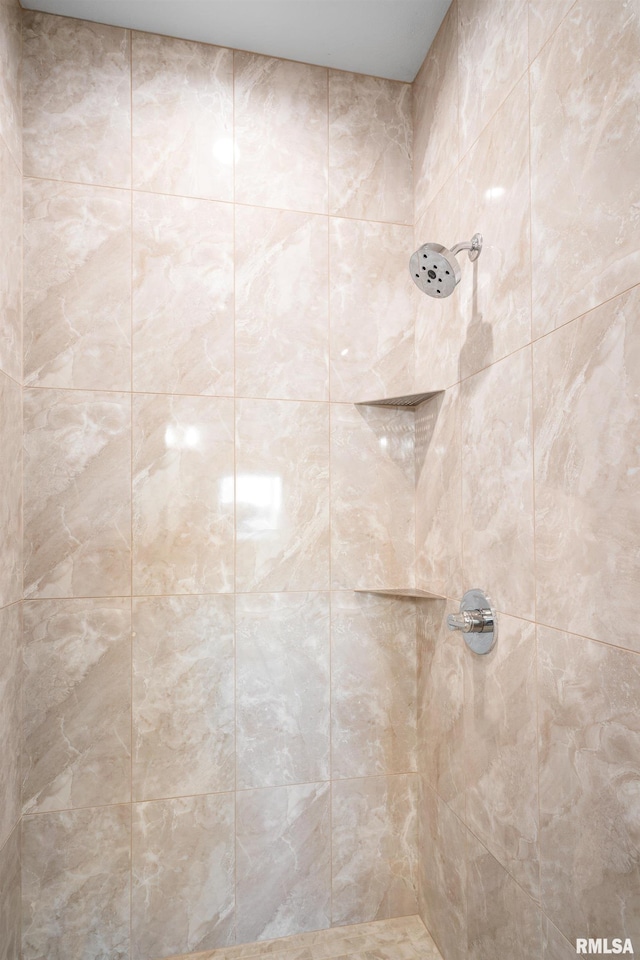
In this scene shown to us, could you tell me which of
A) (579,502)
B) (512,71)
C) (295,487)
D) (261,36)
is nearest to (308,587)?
(295,487)

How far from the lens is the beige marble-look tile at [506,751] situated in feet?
3.16

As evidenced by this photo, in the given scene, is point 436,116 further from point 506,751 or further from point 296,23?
point 506,751

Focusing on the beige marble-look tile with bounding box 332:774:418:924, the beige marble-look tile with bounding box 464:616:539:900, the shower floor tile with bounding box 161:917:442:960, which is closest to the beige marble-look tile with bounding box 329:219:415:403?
the beige marble-look tile with bounding box 464:616:539:900

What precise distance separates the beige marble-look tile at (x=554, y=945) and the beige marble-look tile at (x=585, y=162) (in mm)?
979

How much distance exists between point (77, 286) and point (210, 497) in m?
0.62

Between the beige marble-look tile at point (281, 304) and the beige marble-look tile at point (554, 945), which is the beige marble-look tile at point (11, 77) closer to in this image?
the beige marble-look tile at point (281, 304)

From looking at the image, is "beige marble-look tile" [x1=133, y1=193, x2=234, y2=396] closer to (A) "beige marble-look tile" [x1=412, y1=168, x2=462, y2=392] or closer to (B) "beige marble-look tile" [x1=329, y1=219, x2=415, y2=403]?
(B) "beige marble-look tile" [x1=329, y1=219, x2=415, y2=403]

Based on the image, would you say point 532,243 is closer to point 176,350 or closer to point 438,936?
point 176,350

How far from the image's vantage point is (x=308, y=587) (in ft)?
4.84

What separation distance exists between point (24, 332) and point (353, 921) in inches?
68.1

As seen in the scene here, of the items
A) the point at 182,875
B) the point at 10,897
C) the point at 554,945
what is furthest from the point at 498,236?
the point at 10,897

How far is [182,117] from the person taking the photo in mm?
1438

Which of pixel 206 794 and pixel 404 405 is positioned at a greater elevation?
pixel 404 405

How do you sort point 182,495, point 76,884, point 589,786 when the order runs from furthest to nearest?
point 182,495 → point 76,884 → point 589,786
